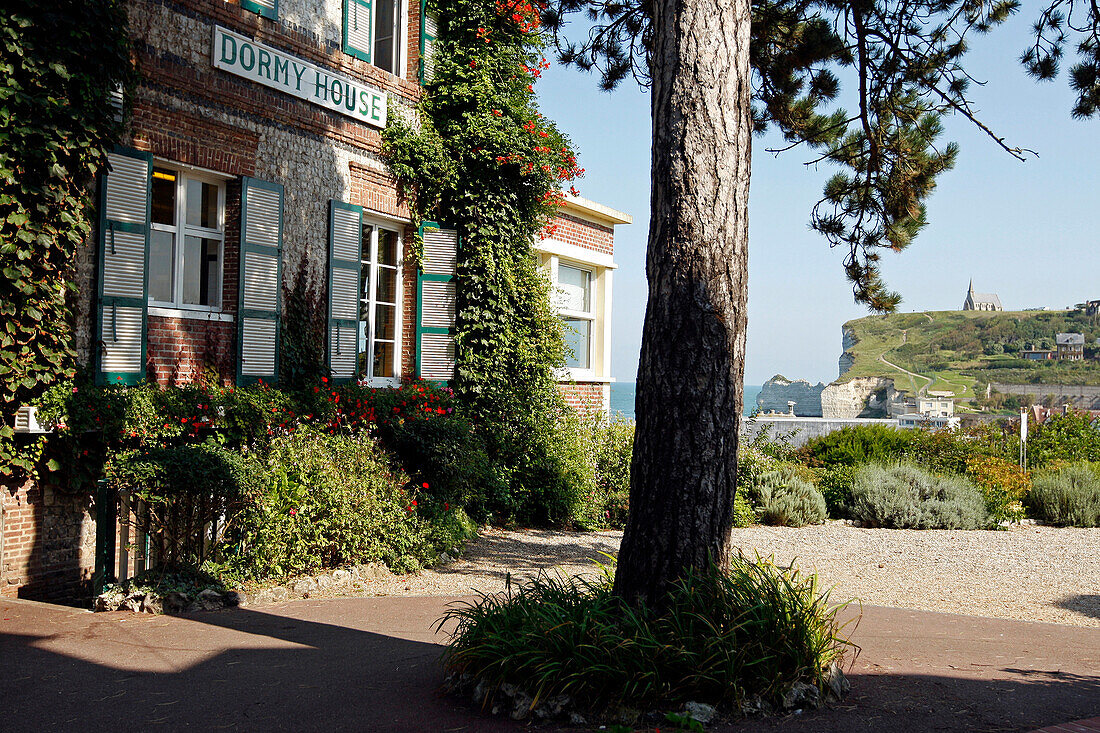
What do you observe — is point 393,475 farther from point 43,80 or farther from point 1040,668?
point 1040,668

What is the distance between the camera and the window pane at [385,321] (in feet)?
38.5

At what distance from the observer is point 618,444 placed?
13039 mm

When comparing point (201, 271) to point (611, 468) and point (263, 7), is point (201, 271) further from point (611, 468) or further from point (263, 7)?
point (611, 468)

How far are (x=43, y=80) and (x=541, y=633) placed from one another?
6.30 meters

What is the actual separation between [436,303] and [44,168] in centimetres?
535

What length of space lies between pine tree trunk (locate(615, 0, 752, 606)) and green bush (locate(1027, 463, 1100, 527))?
10.7 metres

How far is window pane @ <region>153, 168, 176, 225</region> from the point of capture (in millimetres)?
8883

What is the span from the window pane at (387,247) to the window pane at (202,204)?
8.86 ft

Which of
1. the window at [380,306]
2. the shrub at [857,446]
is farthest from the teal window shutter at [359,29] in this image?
the shrub at [857,446]

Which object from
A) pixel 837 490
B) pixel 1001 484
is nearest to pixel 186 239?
pixel 837 490

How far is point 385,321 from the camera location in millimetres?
11852

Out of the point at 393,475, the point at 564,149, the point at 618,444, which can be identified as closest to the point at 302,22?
the point at 564,149

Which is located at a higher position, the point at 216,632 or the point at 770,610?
the point at 770,610

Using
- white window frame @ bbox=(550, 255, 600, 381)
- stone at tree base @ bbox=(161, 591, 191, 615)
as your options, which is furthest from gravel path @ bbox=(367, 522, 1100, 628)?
white window frame @ bbox=(550, 255, 600, 381)
